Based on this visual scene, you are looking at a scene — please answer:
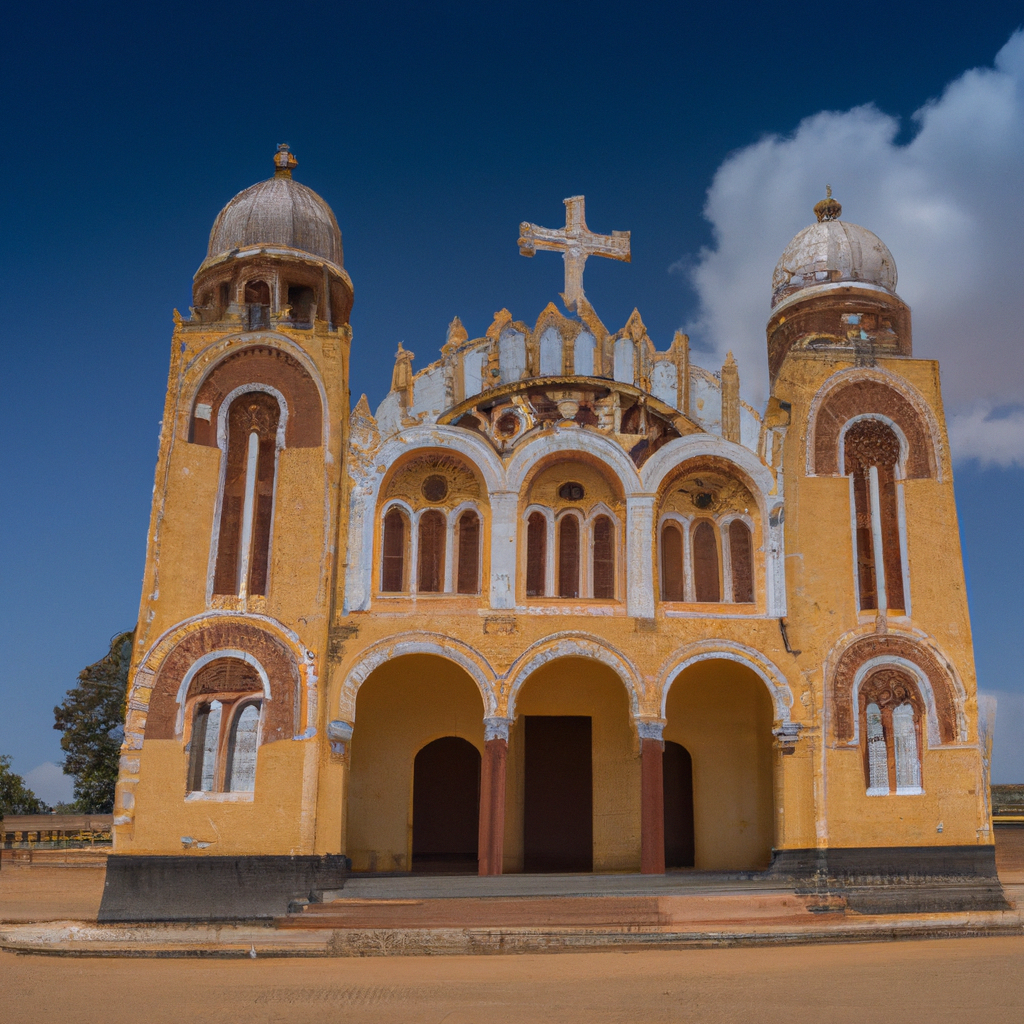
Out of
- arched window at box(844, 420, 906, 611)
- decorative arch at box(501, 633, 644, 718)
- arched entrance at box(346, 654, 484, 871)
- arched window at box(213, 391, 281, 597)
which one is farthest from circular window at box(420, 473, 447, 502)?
arched window at box(844, 420, 906, 611)

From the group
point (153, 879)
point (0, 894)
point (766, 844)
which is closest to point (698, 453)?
point (766, 844)

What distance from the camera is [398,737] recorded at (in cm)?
1922

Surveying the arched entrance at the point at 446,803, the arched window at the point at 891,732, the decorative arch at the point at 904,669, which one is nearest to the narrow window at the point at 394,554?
the arched entrance at the point at 446,803

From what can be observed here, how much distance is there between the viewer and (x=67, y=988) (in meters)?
12.0

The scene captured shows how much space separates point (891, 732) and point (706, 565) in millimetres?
3775

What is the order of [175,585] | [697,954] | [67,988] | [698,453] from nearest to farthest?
[67,988], [697,954], [175,585], [698,453]

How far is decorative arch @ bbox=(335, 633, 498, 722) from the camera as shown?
672 inches

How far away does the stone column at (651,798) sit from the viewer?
16.7 metres

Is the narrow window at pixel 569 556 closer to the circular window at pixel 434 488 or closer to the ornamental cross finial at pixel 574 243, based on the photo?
the circular window at pixel 434 488

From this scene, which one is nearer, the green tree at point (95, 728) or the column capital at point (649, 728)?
the column capital at point (649, 728)

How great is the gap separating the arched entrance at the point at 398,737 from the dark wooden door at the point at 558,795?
3.37 feet

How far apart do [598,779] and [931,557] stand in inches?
251

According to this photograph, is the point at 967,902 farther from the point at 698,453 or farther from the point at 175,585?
the point at 175,585

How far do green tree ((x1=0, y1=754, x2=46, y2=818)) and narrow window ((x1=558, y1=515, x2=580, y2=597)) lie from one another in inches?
904
